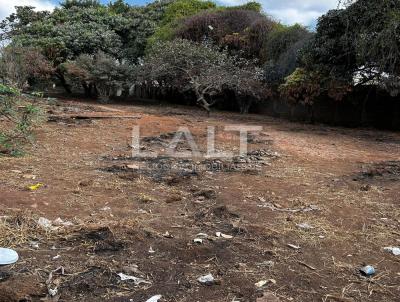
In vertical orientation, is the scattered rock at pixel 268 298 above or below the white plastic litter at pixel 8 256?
below

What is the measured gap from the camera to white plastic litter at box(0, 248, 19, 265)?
2914mm

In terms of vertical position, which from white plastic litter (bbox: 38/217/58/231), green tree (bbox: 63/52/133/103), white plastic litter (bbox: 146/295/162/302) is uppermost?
green tree (bbox: 63/52/133/103)

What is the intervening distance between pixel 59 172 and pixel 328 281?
3892 millimetres

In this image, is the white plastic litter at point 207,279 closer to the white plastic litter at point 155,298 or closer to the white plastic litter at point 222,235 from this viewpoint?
the white plastic litter at point 155,298

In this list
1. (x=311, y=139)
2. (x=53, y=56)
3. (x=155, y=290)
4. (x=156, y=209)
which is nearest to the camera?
(x=155, y=290)

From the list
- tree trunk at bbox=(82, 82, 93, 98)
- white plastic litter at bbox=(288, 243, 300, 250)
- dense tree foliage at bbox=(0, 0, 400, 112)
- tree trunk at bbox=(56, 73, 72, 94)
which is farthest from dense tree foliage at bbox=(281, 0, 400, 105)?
tree trunk at bbox=(56, 73, 72, 94)

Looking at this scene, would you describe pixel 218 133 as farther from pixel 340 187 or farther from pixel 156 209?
pixel 156 209

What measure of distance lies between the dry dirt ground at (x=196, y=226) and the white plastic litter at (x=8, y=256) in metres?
0.07

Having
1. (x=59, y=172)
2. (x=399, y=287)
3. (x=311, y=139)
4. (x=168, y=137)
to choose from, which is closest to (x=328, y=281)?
→ (x=399, y=287)

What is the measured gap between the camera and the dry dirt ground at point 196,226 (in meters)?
2.84

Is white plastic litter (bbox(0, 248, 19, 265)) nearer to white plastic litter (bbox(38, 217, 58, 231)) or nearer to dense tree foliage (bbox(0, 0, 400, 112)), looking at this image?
white plastic litter (bbox(38, 217, 58, 231))

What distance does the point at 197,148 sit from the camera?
827cm

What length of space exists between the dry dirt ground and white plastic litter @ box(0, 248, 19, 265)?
0.22 feet

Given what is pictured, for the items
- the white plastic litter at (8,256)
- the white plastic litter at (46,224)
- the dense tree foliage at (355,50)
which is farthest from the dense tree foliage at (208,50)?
the white plastic litter at (8,256)
